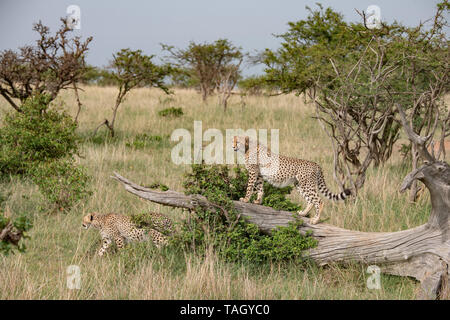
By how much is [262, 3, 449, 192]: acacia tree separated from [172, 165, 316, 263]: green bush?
2134 mm

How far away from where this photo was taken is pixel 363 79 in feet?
27.2

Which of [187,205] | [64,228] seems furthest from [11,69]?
[187,205]

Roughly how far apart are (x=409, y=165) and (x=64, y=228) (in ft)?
20.7

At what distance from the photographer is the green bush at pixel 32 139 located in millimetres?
7266

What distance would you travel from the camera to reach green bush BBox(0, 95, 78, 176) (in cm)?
727

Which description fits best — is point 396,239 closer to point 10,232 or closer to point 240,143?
point 240,143

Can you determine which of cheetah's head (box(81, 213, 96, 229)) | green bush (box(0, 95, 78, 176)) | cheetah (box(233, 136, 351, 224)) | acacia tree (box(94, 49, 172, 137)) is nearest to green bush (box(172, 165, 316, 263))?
cheetah (box(233, 136, 351, 224))

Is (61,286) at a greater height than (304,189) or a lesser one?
lesser

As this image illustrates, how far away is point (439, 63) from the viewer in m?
6.11

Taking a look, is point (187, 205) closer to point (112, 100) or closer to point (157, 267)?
point (157, 267)

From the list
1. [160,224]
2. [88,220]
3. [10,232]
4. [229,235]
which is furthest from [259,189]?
[10,232]

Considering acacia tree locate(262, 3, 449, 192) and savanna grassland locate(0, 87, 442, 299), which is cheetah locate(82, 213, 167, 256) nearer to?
savanna grassland locate(0, 87, 442, 299)

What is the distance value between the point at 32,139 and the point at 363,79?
5570 millimetres
